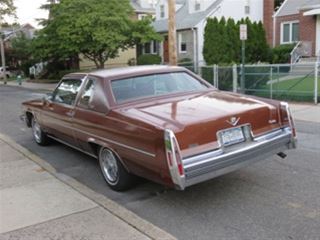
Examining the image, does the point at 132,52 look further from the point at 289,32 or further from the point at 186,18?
the point at 289,32

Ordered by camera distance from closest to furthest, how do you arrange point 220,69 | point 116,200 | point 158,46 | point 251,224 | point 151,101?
point 251,224 → point 116,200 → point 151,101 → point 220,69 → point 158,46

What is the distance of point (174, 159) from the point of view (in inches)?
162

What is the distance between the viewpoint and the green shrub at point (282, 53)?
25141 millimetres

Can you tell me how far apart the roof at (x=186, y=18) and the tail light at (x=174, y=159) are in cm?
2466

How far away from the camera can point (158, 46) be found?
32.7 meters

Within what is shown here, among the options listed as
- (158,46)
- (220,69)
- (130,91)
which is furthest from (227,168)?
(158,46)

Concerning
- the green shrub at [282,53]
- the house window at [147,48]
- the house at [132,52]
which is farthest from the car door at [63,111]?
the house at [132,52]

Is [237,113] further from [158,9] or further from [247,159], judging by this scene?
[158,9]

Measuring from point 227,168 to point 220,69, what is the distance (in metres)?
11.7

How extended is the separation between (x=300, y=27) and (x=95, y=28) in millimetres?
12537

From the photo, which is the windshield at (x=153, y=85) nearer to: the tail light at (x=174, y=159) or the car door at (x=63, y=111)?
the car door at (x=63, y=111)

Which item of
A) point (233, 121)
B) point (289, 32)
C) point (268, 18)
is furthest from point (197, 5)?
point (233, 121)

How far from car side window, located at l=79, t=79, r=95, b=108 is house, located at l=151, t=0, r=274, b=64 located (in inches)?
865

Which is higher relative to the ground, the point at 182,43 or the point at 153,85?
the point at 182,43
